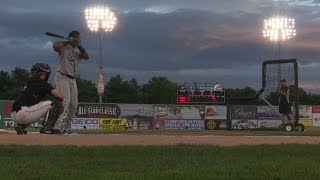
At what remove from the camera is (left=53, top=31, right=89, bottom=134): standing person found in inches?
445

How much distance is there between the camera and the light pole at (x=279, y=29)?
55.8 meters

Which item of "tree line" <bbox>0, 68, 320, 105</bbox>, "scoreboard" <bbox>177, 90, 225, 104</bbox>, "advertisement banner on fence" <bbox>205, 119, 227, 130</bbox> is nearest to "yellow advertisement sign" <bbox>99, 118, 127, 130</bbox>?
"scoreboard" <bbox>177, 90, 225, 104</bbox>

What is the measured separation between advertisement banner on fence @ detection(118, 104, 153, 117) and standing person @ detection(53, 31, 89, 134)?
34932 millimetres

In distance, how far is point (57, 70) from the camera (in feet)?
37.5

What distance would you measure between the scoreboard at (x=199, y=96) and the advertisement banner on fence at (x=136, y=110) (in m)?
2.89

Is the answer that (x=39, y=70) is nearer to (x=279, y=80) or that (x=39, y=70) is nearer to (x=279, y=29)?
(x=279, y=80)

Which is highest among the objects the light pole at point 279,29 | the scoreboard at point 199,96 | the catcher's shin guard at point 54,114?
the light pole at point 279,29

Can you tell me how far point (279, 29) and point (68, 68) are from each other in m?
46.6

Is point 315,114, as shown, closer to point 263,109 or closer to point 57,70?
point 263,109

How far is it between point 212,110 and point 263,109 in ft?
14.0

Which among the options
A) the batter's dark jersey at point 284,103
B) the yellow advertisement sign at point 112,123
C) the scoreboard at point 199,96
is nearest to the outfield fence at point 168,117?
the yellow advertisement sign at point 112,123

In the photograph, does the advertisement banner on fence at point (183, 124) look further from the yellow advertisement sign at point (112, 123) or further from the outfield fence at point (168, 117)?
the yellow advertisement sign at point (112, 123)

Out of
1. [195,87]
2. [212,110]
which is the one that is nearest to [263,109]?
[212,110]
